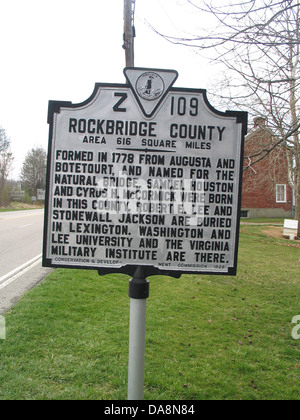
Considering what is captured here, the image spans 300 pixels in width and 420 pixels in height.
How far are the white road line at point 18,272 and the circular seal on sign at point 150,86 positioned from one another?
5.68m

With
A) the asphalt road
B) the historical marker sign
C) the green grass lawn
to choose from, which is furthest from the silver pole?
the asphalt road

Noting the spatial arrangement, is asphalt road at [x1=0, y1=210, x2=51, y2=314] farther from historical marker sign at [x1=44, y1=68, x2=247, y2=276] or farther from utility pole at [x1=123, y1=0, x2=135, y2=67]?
utility pole at [x1=123, y1=0, x2=135, y2=67]

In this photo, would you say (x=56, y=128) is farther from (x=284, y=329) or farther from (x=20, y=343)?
(x=284, y=329)

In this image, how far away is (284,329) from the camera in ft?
17.4

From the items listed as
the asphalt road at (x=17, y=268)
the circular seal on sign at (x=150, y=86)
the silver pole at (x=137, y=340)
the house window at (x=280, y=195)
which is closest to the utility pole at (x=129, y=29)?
the circular seal on sign at (x=150, y=86)

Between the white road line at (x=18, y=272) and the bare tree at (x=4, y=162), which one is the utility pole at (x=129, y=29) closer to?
the white road line at (x=18, y=272)

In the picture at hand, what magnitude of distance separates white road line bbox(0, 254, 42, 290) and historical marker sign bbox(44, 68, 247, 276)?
5.13 m

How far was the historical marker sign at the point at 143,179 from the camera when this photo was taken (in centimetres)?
260

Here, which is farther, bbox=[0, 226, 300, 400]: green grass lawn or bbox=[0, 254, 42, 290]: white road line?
bbox=[0, 254, 42, 290]: white road line

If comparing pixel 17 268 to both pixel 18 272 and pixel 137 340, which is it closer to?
pixel 18 272

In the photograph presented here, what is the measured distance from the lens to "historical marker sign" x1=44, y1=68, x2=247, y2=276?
260cm

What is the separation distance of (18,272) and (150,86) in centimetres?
698

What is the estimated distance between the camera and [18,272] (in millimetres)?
8453
